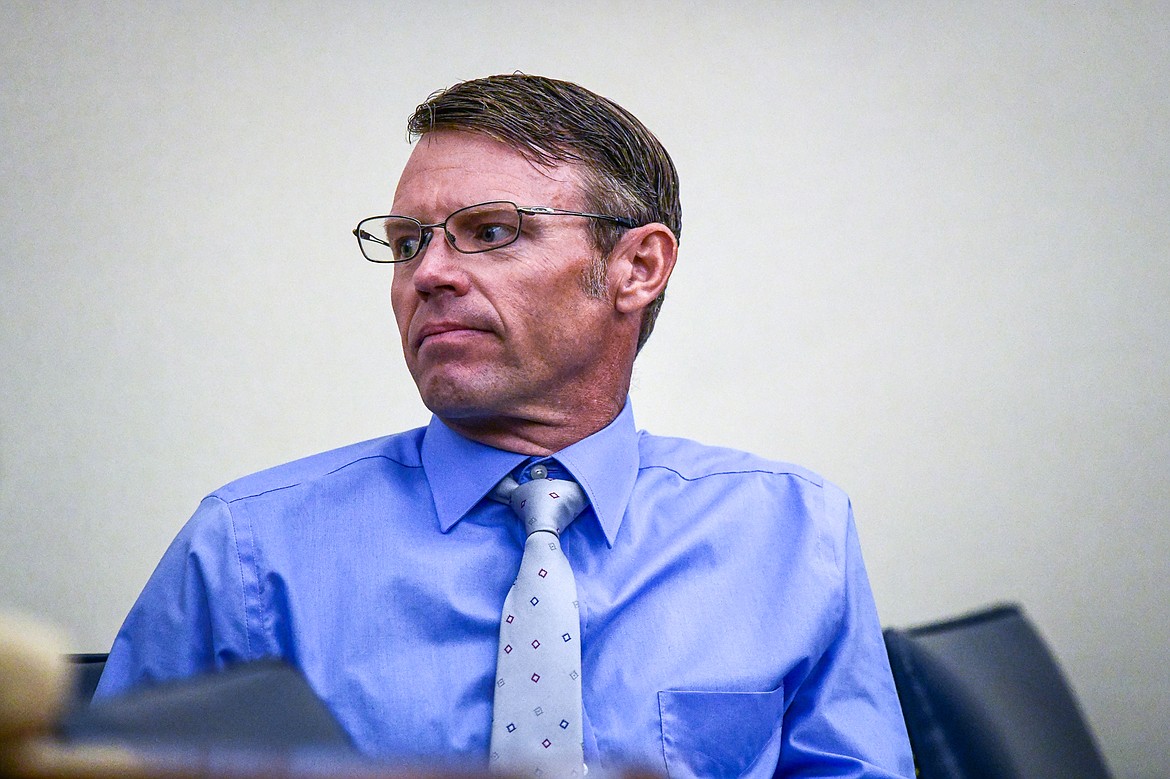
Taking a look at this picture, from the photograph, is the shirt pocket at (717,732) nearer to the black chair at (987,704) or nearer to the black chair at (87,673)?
the black chair at (987,704)

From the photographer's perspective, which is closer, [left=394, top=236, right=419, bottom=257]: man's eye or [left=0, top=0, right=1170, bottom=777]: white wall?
[left=394, top=236, right=419, bottom=257]: man's eye

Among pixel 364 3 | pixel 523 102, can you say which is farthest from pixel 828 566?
pixel 364 3

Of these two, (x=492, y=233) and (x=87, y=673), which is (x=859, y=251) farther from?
(x=87, y=673)

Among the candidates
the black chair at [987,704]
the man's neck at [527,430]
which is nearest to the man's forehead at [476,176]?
the man's neck at [527,430]

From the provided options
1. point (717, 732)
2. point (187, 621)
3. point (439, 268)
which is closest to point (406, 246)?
point (439, 268)

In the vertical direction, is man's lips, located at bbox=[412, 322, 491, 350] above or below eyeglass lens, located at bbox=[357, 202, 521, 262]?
below

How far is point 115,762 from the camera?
1.00ft

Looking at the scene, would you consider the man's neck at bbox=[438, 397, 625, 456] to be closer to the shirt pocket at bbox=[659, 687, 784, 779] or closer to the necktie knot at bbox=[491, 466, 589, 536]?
the necktie knot at bbox=[491, 466, 589, 536]

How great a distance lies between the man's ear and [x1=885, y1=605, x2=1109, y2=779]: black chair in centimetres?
55

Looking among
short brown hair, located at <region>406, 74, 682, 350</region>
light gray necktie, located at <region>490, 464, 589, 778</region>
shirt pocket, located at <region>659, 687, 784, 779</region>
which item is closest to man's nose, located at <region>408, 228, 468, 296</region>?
short brown hair, located at <region>406, 74, 682, 350</region>

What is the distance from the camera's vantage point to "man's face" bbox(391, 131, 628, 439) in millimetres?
1183

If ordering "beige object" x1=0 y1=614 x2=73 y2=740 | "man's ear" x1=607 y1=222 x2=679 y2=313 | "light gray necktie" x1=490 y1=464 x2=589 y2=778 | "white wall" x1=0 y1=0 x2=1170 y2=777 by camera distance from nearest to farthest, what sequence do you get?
1. "beige object" x1=0 y1=614 x2=73 y2=740
2. "light gray necktie" x1=490 y1=464 x2=589 y2=778
3. "man's ear" x1=607 y1=222 x2=679 y2=313
4. "white wall" x1=0 y1=0 x2=1170 y2=777

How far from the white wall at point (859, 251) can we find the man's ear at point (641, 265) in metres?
0.60

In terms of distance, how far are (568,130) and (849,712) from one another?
0.80 m
